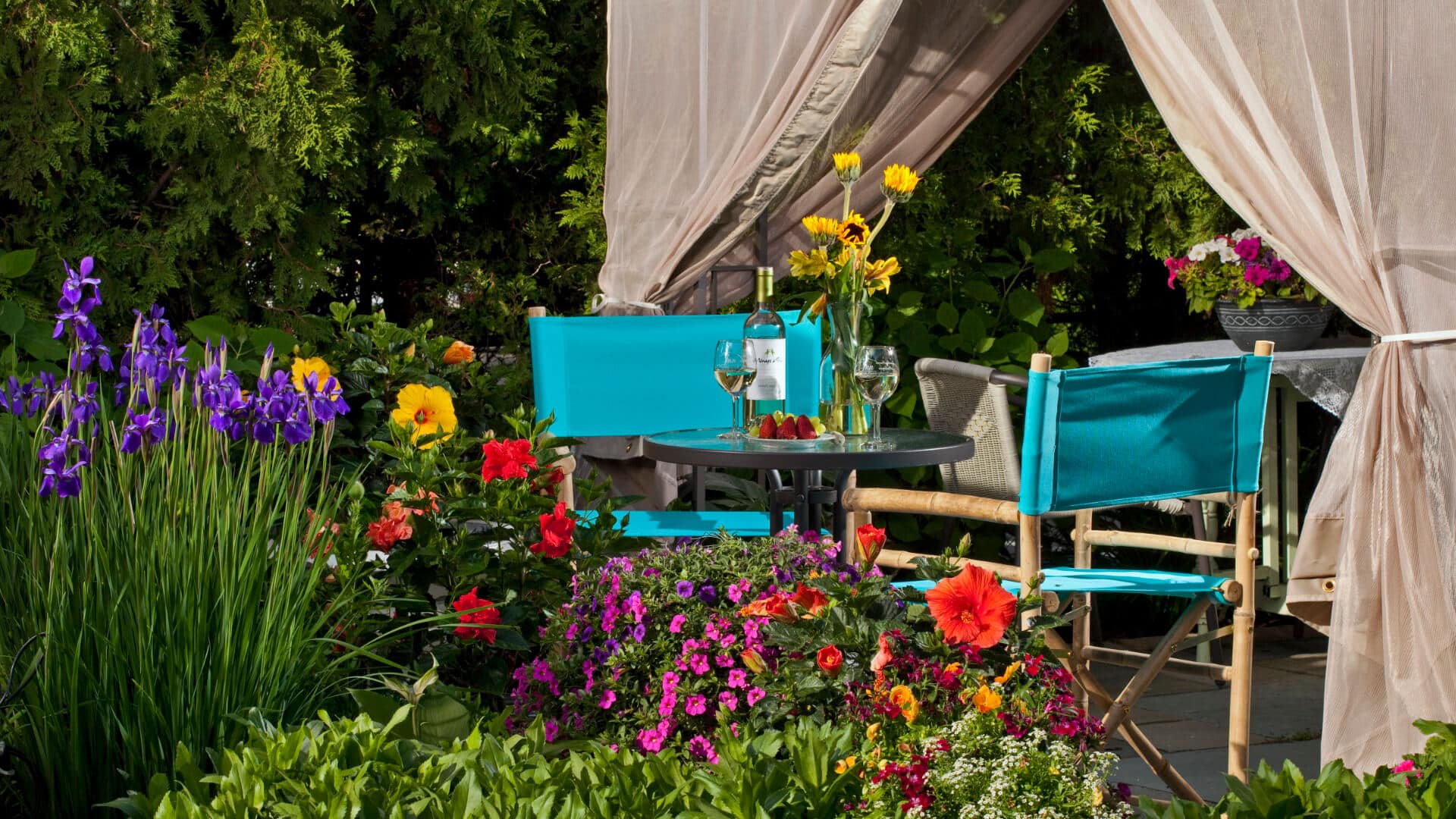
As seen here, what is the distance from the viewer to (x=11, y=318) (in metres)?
3.09

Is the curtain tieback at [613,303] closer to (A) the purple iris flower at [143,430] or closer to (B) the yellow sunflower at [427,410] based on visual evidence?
(B) the yellow sunflower at [427,410]

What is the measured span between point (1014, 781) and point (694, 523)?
2.03 m

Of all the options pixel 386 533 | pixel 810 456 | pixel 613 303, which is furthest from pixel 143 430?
pixel 613 303

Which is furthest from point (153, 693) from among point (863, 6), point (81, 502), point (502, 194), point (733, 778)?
point (502, 194)

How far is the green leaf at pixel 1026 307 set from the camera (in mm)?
4703

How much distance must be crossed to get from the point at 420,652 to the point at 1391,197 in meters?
1.81

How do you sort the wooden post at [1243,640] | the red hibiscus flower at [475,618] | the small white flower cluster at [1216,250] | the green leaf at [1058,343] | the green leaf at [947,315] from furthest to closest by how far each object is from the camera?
the green leaf at [947,315] < the green leaf at [1058,343] < the small white flower cluster at [1216,250] < the wooden post at [1243,640] < the red hibiscus flower at [475,618]

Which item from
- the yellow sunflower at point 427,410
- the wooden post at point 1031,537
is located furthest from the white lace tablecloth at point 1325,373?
the yellow sunflower at point 427,410

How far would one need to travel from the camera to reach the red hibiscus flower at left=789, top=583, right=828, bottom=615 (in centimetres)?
172

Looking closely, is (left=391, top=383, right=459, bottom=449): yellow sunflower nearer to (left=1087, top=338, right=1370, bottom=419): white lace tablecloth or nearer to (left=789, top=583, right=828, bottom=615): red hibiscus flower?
(left=789, top=583, right=828, bottom=615): red hibiscus flower

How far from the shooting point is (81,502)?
1.64 metres

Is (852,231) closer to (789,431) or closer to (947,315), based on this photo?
(789,431)

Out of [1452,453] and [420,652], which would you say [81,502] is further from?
[1452,453]

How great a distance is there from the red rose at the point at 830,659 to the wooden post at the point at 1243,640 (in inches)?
47.5
